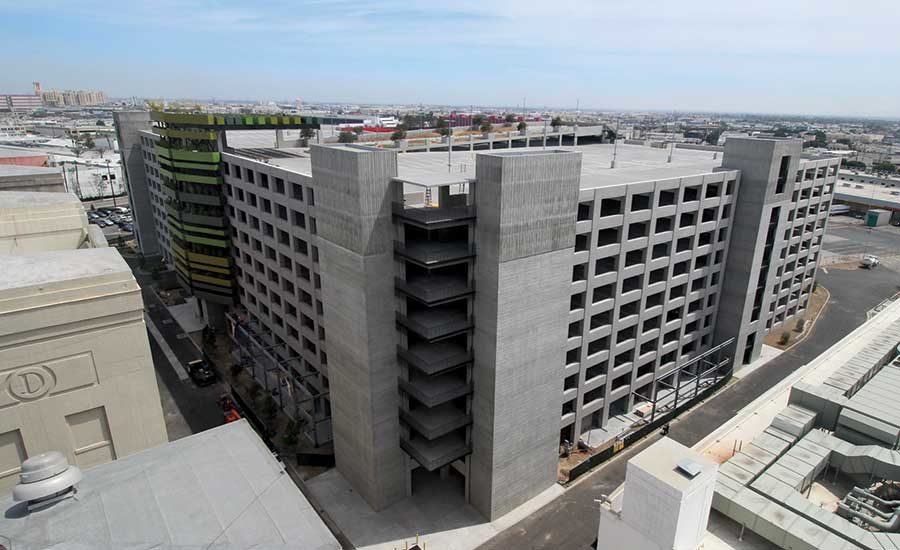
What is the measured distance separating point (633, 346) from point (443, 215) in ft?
92.1

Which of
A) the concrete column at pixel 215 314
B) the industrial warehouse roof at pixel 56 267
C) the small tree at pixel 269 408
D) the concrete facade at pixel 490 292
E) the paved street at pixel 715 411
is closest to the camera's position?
the industrial warehouse roof at pixel 56 267

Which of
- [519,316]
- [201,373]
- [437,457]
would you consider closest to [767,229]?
[519,316]

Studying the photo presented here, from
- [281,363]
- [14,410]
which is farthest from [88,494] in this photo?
[281,363]

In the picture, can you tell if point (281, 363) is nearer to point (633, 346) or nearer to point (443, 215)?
point (443, 215)

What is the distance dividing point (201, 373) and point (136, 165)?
186ft

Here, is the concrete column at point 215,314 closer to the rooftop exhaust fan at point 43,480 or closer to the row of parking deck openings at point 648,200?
the row of parking deck openings at point 648,200

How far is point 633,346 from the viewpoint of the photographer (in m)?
52.9

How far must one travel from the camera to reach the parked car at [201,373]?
6206 cm

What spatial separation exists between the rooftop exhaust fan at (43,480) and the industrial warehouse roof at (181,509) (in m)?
0.34

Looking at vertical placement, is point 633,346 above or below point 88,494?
below

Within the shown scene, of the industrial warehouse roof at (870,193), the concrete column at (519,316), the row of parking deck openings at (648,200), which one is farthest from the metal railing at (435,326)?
the industrial warehouse roof at (870,193)

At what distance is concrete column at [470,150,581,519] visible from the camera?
3566cm

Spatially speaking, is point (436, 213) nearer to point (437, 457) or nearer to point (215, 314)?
point (437, 457)

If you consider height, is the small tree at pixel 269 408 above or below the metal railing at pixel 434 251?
below
